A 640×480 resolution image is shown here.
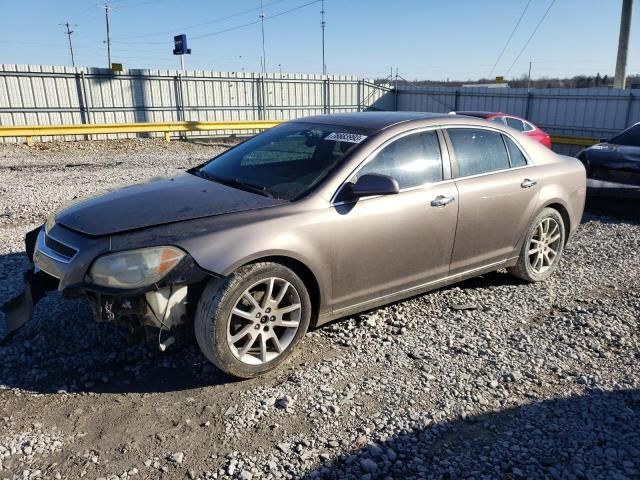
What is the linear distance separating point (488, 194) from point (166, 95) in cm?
1832

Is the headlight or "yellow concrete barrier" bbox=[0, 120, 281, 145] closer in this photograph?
the headlight

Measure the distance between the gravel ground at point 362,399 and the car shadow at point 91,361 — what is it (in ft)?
0.04

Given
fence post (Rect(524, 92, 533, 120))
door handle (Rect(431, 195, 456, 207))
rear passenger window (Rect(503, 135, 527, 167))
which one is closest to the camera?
door handle (Rect(431, 195, 456, 207))

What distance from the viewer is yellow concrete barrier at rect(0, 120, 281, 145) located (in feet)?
50.2

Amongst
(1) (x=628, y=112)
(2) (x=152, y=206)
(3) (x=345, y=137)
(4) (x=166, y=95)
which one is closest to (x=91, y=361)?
(2) (x=152, y=206)

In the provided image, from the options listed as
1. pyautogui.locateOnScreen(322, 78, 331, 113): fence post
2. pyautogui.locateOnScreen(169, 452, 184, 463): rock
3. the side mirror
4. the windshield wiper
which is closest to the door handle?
the side mirror

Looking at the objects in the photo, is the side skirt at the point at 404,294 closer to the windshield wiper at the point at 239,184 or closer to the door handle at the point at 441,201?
the door handle at the point at 441,201

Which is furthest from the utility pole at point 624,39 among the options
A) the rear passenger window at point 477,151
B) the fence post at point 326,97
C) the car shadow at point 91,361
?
the car shadow at point 91,361

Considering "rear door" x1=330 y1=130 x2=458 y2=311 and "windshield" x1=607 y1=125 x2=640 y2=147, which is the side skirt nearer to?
"rear door" x1=330 y1=130 x2=458 y2=311

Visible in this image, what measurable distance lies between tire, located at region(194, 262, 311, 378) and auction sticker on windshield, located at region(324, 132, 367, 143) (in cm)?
124

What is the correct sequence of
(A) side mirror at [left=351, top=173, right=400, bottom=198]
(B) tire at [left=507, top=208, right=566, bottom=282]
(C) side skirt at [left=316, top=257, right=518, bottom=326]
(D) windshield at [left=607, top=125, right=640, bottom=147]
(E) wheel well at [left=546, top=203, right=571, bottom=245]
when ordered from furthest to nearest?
(D) windshield at [left=607, top=125, right=640, bottom=147] < (E) wheel well at [left=546, top=203, right=571, bottom=245] < (B) tire at [left=507, top=208, right=566, bottom=282] < (C) side skirt at [left=316, top=257, right=518, bottom=326] < (A) side mirror at [left=351, top=173, right=400, bottom=198]

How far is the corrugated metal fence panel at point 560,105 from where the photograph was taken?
1823 centimetres

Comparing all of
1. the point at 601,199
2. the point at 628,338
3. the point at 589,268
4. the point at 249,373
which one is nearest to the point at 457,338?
the point at 628,338

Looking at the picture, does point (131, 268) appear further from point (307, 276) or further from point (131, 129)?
point (131, 129)
